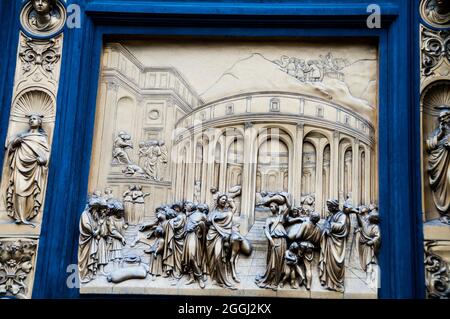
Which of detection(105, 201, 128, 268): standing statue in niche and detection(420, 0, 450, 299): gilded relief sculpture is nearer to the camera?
detection(420, 0, 450, 299): gilded relief sculpture

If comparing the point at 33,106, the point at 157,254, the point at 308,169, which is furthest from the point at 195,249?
the point at 33,106

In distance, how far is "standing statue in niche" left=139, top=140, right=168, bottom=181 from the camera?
35.1 feet

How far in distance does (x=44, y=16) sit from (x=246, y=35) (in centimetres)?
258

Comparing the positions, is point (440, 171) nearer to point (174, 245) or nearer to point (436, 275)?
point (436, 275)

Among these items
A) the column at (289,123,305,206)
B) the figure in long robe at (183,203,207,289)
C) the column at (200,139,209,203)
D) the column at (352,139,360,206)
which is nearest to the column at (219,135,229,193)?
the column at (200,139,209,203)

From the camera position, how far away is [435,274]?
983cm

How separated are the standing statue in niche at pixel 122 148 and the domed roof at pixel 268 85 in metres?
1.08

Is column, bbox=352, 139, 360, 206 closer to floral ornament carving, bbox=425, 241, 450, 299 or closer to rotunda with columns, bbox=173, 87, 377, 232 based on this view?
rotunda with columns, bbox=173, 87, 377, 232

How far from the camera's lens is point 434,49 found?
10.6 metres

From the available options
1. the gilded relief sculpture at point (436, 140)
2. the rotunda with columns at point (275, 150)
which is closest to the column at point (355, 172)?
the rotunda with columns at point (275, 150)

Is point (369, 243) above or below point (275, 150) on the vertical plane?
below

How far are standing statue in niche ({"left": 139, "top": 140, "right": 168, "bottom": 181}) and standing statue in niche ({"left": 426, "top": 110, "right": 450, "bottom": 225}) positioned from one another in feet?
10.5

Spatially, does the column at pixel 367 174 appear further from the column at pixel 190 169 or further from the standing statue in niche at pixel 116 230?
the standing statue in niche at pixel 116 230

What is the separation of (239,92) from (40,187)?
2.71 m
